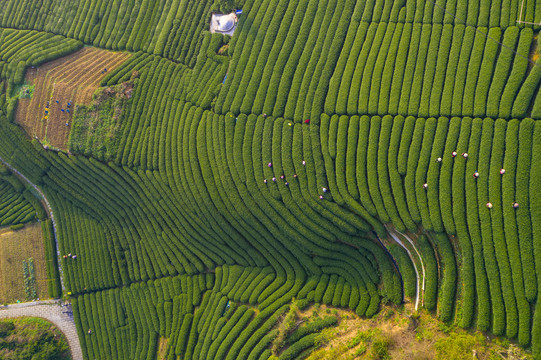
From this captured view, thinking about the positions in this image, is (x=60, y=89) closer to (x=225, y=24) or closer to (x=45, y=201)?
(x=45, y=201)

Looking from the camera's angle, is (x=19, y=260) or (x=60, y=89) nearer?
(x=60, y=89)

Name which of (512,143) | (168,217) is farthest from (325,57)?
(168,217)

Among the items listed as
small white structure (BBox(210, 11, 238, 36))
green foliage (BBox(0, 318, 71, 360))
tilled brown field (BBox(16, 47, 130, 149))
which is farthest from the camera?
tilled brown field (BBox(16, 47, 130, 149))

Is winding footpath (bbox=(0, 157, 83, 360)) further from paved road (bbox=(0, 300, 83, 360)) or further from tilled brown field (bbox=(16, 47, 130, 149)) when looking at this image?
tilled brown field (bbox=(16, 47, 130, 149))

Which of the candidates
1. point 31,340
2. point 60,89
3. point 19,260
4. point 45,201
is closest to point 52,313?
point 31,340

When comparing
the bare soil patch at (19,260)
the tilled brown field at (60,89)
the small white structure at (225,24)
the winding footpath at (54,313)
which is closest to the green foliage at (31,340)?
the winding footpath at (54,313)

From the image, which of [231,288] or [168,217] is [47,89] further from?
[231,288]

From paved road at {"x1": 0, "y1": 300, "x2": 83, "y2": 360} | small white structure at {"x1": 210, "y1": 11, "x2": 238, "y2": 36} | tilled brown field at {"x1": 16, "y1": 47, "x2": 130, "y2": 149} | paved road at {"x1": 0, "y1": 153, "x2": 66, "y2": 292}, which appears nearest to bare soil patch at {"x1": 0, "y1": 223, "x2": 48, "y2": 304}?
paved road at {"x1": 0, "y1": 300, "x2": 83, "y2": 360}
